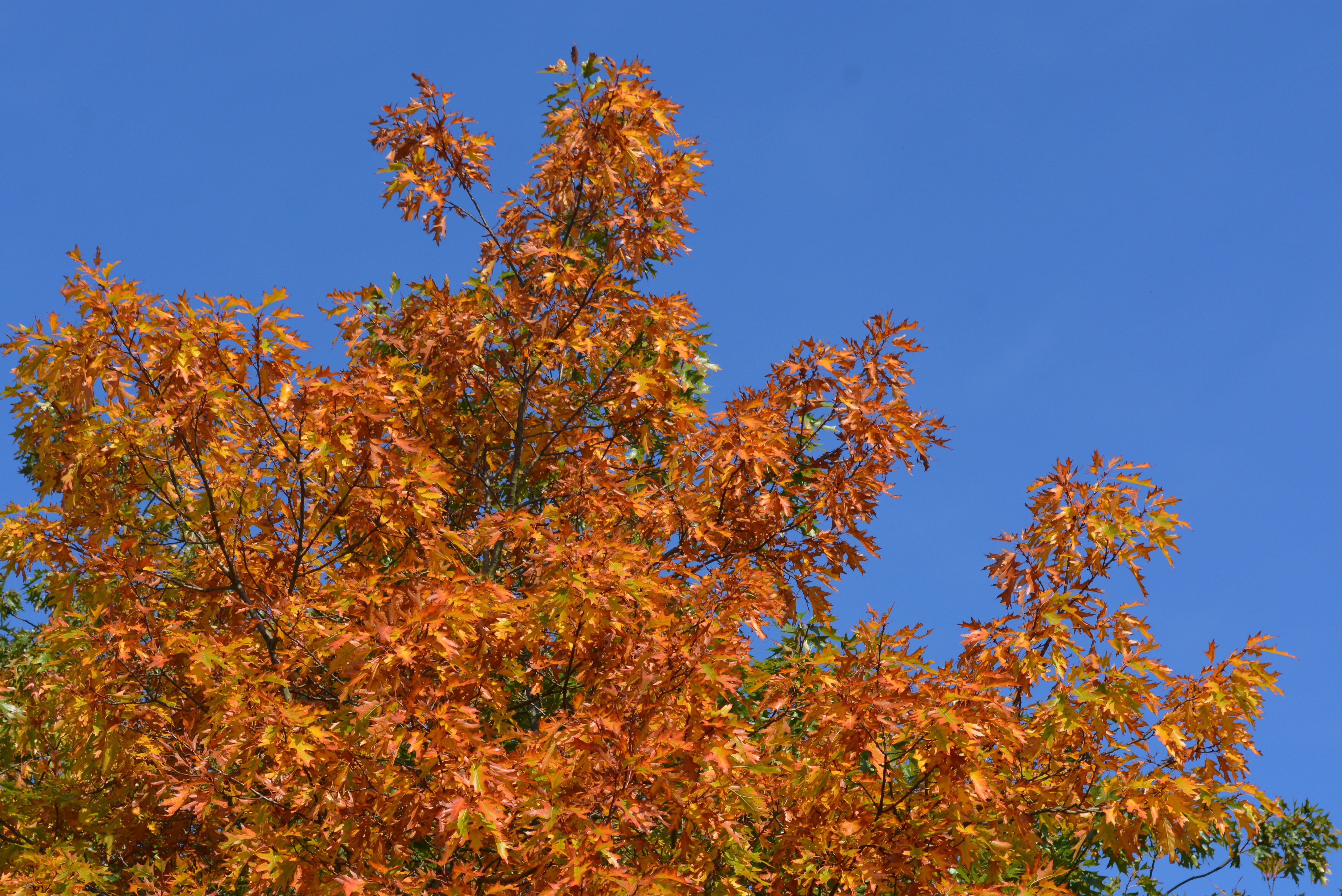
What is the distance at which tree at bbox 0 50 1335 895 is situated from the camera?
539 centimetres

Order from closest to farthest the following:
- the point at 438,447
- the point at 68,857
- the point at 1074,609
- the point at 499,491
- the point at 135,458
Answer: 1. the point at 68,857
2. the point at 1074,609
3. the point at 135,458
4. the point at 438,447
5. the point at 499,491

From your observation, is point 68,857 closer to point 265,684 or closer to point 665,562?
point 265,684

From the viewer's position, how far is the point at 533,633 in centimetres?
620

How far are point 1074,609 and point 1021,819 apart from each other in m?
1.51

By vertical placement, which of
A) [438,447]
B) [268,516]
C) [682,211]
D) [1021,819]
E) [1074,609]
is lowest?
[1021,819]

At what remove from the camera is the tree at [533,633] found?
5.39 meters

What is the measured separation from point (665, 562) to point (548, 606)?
36.4 inches

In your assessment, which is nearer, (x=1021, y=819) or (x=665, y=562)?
(x=1021, y=819)

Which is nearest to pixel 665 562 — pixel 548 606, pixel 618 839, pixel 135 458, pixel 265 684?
pixel 548 606

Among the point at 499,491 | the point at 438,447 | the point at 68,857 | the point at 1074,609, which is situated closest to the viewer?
the point at 68,857

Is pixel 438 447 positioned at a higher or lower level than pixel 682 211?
lower

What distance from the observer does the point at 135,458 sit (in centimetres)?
727

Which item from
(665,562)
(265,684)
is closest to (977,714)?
(665,562)

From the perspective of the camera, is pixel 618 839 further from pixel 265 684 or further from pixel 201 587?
pixel 201 587
